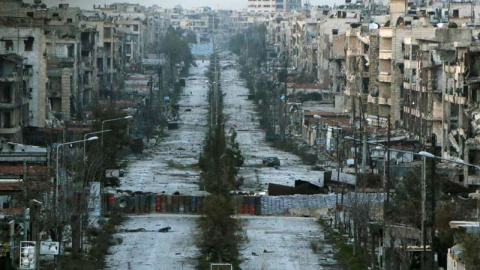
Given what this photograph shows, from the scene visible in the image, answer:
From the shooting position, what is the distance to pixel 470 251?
32.5 meters

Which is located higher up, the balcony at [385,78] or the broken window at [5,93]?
the broken window at [5,93]

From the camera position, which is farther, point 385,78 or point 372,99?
point 372,99

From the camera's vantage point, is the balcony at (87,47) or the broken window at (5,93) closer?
the broken window at (5,93)

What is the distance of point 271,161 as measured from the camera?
69000 millimetres

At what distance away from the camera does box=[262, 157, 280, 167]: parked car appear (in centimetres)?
6862

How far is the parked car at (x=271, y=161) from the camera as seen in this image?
68.6 m

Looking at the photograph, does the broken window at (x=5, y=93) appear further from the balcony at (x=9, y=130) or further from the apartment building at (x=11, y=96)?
the balcony at (x=9, y=130)

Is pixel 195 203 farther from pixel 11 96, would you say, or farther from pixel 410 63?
pixel 410 63

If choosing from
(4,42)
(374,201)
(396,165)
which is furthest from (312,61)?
(374,201)

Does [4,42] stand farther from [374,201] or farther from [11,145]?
[374,201]

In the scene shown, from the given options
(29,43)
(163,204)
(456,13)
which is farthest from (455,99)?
(456,13)

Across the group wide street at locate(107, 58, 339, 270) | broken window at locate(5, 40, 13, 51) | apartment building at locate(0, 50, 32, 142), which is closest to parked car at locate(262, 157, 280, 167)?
wide street at locate(107, 58, 339, 270)

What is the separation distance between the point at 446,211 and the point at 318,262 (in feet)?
10.6

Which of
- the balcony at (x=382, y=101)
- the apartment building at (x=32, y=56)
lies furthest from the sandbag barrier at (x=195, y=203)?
the balcony at (x=382, y=101)
